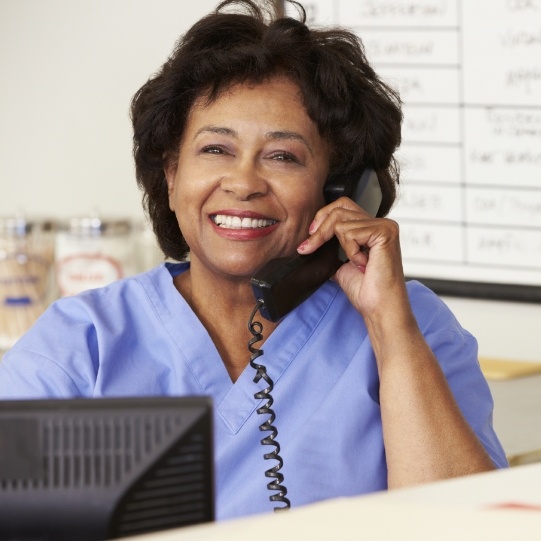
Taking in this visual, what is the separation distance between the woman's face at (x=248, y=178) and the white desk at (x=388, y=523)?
81 cm

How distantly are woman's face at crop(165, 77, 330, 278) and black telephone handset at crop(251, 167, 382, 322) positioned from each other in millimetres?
37

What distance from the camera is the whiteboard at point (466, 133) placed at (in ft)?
6.97

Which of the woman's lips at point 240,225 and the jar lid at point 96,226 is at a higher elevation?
the woman's lips at point 240,225

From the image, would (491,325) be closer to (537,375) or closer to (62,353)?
(537,375)

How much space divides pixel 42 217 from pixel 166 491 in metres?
2.15

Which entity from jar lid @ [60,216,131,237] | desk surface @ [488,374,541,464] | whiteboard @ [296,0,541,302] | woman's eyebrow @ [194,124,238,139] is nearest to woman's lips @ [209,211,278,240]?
woman's eyebrow @ [194,124,238,139]

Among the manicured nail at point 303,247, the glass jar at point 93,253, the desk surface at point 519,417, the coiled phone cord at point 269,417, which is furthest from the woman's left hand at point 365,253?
the glass jar at point 93,253

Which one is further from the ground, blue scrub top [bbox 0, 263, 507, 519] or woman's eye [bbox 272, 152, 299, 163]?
woman's eye [bbox 272, 152, 299, 163]

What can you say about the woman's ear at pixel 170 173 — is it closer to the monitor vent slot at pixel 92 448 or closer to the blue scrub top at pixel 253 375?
the blue scrub top at pixel 253 375

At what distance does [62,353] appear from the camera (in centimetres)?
142

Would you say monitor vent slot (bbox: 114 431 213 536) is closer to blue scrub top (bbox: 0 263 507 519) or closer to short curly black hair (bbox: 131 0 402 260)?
blue scrub top (bbox: 0 263 507 519)

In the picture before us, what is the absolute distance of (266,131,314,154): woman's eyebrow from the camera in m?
1.48

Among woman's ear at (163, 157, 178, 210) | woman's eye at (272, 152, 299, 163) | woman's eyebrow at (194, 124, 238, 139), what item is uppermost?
woman's eyebrow at (194, 124, 238, 139)

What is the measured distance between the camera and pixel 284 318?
1.52 m
